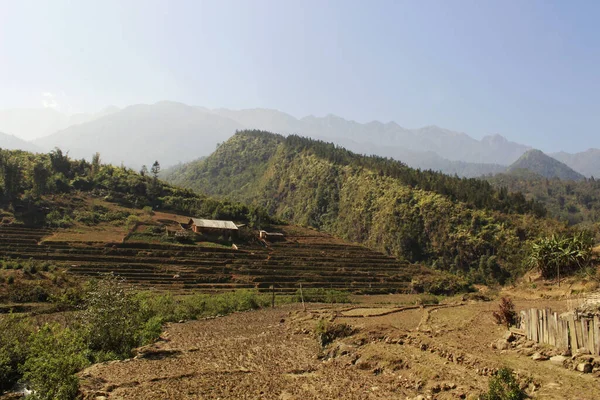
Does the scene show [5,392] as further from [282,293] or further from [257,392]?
[282,293]

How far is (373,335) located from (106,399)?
11584mm

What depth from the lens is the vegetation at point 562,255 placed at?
29.7 metres

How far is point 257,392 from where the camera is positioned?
13.8m

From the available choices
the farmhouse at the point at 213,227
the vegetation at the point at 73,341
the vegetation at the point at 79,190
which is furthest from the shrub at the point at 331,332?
the vegetation at the point at 79,190

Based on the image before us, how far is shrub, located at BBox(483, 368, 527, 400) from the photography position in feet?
32.5

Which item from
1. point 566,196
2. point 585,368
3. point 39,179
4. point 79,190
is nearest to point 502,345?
point 585,368

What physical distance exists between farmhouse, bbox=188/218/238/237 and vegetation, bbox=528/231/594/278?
142 ft

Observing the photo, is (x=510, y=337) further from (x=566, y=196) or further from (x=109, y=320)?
(x=566, y=196)

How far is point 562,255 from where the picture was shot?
1179 inches

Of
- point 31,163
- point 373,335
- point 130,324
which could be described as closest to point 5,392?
point 130,324

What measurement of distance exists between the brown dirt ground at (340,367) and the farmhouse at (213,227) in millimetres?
39674

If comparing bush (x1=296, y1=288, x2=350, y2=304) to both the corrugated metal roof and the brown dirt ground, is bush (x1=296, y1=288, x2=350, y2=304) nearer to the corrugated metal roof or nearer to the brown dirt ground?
the brown dirt ground

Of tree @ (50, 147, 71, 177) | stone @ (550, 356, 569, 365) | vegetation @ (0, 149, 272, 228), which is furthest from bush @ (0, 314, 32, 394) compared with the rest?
tree @ (50, 147, 71, 177)

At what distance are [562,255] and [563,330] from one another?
784 inches
